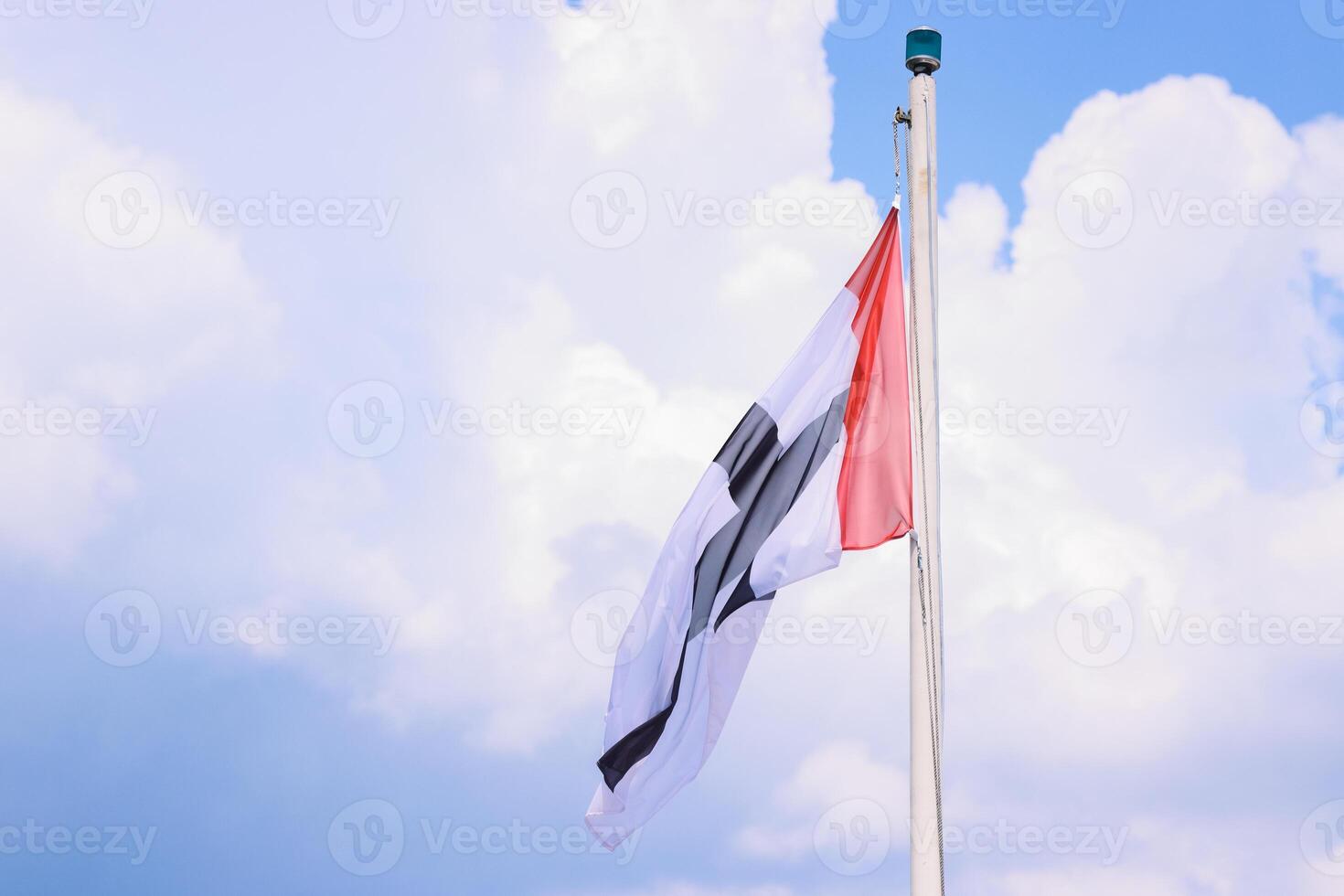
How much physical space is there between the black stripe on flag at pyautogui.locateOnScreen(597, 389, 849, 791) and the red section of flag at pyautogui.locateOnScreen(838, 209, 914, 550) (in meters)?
0.25

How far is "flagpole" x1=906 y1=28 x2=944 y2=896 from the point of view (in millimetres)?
12836

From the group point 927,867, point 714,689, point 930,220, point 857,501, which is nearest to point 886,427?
point 857,501

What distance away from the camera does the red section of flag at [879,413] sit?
13680 millimetres

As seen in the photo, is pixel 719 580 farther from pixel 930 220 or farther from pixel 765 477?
pixel 930 220

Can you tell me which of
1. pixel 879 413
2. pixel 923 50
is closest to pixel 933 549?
pixel 879 413

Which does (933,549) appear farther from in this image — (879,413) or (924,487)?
(879,413)

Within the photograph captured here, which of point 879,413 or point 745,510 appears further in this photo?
point 879,413

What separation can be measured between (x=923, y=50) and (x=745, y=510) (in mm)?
A: 4705

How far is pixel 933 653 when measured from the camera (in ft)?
42.5

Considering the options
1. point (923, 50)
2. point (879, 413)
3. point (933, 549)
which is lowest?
point (933, 549)

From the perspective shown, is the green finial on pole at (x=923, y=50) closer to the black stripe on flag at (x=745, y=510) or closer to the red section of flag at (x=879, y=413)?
the red section of flag at (x=879, y=413)

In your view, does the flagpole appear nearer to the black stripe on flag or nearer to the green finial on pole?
the green finial on pole

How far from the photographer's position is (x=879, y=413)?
14203 mm

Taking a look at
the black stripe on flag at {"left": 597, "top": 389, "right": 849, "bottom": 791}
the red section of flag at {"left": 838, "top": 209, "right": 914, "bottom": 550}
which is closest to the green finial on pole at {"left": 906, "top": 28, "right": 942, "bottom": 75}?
the red section of flag at {"left": 838, "top": 209, "right": 914, "bottom": 550}
